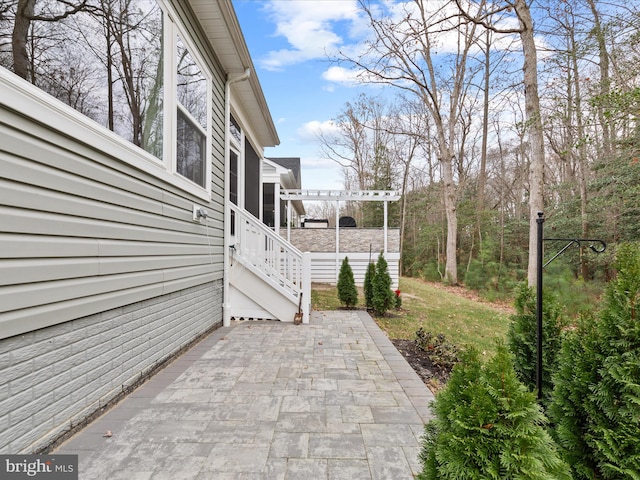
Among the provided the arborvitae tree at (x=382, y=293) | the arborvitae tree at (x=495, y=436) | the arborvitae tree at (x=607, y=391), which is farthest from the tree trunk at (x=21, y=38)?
the arborvitae tree at (x=382, y=293)

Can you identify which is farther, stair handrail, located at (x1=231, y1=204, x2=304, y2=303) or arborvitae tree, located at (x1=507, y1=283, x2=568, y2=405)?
stair handrail, located at (x1=231, y1=204, x2=304, y2=303)

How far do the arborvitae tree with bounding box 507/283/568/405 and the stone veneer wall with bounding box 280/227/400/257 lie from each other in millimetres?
8045

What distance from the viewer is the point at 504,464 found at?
3.42ft

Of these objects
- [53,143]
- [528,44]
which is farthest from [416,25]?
[53,143]

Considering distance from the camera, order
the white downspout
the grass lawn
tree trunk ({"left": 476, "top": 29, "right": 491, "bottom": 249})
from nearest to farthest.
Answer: the white downspout, the grass lawn, tree trunk ({"left": 476, "top": 29, "right": 491, "bottom": 249})

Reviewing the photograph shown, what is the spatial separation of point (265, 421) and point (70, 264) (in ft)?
5.37

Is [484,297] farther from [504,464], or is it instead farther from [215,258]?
[504,464]

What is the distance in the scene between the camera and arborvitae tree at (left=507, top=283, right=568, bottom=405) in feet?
7.14

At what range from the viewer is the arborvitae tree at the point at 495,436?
1.06 metres

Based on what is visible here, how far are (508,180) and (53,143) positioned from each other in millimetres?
20480

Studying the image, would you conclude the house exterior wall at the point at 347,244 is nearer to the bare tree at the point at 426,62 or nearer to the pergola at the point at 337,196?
the pergola at the point at 337,196

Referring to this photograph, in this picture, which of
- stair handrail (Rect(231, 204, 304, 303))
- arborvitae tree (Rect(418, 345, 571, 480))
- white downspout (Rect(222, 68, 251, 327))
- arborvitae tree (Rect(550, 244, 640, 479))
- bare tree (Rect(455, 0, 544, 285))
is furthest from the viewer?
bare tree (Rect(455, 0, 544, 285))

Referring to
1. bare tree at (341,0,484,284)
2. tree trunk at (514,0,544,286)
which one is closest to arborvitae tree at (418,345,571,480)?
tree trunk at (514,0,544,286)

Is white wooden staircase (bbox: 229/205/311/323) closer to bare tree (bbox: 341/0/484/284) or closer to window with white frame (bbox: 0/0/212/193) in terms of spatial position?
window with white frame (bbox: 0/0/212/193)
